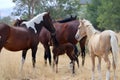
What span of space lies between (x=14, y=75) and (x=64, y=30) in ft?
8.51

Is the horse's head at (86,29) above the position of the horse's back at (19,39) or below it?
above

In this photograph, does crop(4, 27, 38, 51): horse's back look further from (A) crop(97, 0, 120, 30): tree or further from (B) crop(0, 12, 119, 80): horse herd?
(A) crop(97, 0, 120, 30): tree

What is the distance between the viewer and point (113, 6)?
32656 millimetres

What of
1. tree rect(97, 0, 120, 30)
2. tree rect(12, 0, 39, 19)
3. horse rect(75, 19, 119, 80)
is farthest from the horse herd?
tree rect(12, 0, 39, 19)

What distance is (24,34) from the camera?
9492 millimetres

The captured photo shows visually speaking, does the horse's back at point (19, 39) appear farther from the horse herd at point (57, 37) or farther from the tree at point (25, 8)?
the tree at point (25, 8)

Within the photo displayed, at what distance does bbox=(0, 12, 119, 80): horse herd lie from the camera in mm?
7680

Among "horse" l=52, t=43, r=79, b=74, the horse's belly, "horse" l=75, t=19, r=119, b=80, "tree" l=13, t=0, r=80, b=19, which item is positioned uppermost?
"horse" l=75, t=19, r=119, b=80

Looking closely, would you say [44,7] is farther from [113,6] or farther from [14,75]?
[14,75]

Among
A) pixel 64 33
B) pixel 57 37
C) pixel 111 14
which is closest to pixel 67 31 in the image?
pixel 64 33

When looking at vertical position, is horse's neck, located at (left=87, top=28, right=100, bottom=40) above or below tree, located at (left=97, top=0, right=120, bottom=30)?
above

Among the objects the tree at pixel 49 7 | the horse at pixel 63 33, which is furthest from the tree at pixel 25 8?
the horse at pixel 63 33

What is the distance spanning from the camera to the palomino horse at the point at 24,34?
883 cm

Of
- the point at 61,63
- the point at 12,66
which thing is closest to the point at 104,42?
the point at 12,66
